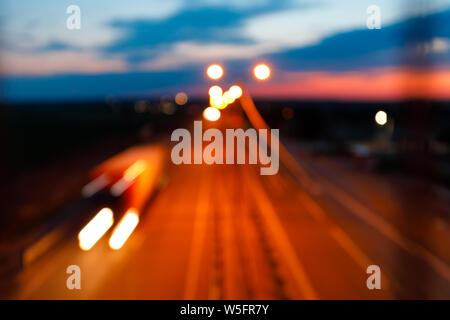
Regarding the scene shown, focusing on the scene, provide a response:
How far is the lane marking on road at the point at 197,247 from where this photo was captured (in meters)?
9.28

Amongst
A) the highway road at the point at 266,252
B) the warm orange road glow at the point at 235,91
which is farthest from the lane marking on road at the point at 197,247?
the warm orange road glow at the point at 235,91

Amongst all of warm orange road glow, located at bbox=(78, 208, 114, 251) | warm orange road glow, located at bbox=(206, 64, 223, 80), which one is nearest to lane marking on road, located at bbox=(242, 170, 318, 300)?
warm orange road glow, located at bbox=(206, 64, 223, 80)

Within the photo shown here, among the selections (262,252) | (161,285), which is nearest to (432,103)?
(161,285)

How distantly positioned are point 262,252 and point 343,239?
233 cm

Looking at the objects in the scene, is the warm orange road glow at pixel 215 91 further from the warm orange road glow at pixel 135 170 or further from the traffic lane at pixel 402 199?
the warm orange road glow at pixel 135 170

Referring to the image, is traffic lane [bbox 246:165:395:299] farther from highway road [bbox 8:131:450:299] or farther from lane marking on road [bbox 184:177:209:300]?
lane marking on road [bbox 184:177:209:300]

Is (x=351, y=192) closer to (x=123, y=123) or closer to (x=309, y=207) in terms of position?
(x=309, y=207)

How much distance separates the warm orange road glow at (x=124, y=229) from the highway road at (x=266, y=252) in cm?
19

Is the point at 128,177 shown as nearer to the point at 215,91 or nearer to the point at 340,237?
the point at 340,237

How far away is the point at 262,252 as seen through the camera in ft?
40.6

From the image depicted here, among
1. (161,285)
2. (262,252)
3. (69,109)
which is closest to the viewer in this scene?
(161,285)
